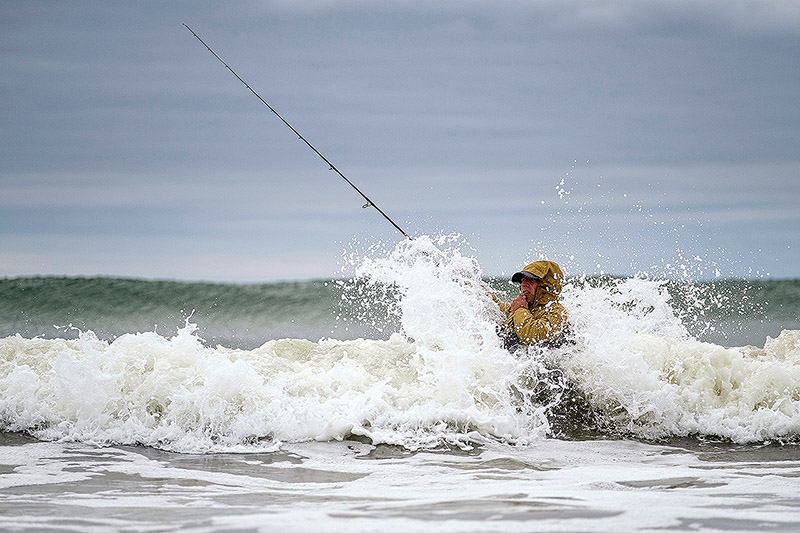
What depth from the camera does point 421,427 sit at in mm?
6617

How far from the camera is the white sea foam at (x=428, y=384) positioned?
21.7 ft

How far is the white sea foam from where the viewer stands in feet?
21.7

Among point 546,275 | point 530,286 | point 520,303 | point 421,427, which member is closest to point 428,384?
point 421,427

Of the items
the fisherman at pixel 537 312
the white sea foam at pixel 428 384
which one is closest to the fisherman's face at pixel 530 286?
the fisherman at pixel 537 312

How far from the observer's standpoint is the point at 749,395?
286 inches

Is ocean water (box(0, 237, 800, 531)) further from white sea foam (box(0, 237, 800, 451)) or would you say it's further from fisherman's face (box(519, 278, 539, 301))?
fisherman's face (box(519, 278, 539, 301))

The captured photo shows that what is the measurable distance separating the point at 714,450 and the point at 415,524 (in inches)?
135

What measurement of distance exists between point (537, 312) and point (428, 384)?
114 centimetres

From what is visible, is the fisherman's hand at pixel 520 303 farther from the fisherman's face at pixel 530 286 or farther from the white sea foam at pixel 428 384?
the white sea foam at pixel 428 384

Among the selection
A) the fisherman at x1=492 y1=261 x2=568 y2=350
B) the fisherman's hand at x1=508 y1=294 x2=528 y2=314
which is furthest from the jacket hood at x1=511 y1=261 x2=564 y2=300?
the fisherman's hand at x1=508 y1=294 x2=528 y2=314

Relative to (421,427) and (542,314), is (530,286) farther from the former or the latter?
(421,427)

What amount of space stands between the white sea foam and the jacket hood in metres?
0.39

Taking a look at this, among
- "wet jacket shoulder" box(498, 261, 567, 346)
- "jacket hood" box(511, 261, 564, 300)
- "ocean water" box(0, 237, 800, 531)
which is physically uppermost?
"jacket hood" box(511, 261, 564, 300)

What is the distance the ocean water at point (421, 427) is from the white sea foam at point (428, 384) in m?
0.02
